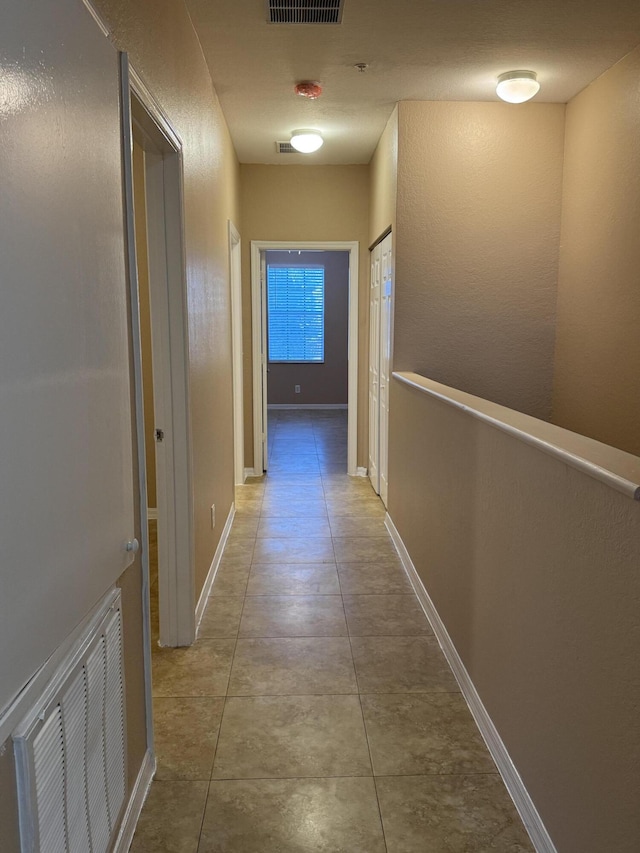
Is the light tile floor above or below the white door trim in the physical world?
below

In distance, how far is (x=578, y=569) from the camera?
1456 millimetres

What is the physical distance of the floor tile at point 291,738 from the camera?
6.57ft

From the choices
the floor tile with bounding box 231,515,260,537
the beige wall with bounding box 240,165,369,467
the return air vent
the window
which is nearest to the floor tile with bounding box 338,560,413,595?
the floor tile with bounding box 231,515,260,537

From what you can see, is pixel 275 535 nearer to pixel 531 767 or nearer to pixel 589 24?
pixel 531 767

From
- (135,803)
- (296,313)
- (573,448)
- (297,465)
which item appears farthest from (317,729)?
Answer: (296,313)

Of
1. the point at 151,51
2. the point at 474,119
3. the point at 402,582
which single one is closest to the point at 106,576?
the point at 151,51

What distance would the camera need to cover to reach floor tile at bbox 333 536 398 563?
12.6 ft

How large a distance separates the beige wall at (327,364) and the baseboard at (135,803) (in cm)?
829

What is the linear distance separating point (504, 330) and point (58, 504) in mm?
3402

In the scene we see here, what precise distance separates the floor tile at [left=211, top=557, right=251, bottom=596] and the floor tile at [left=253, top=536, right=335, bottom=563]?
0.12 metres

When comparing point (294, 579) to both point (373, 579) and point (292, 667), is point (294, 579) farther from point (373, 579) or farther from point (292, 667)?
point (292, 667)

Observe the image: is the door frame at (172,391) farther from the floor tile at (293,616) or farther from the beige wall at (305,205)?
the beige wall at (305,205)

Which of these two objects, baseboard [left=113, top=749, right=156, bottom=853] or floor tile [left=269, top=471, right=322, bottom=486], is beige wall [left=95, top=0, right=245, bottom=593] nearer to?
baseboard [left=113, top=749, right=156, bottom=853]

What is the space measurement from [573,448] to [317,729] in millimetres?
1326
